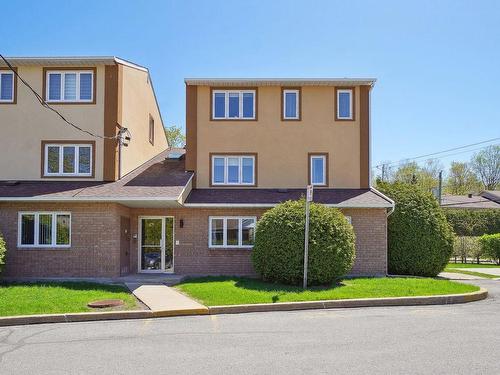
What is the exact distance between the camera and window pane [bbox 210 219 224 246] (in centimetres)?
1859

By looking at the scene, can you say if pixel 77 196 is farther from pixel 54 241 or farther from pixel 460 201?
pixel 460 201

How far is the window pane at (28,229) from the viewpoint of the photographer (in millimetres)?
17328

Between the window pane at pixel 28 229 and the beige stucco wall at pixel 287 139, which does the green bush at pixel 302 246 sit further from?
the window pane at pixel 28 229

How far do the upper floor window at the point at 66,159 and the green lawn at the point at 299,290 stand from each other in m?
6.07

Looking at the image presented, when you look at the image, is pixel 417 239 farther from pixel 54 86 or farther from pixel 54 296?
pixel 54 86

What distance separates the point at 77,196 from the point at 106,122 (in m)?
3.35

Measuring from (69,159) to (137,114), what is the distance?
3731 mm

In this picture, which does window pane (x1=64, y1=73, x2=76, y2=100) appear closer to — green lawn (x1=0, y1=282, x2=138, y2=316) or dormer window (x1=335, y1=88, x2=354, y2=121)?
green lawn (x1=0, y1=282, x2=138, y2=316)

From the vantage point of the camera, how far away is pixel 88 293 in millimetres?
13609

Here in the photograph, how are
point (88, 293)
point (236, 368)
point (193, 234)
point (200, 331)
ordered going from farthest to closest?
point (193, 234)
point (88, 293)
point (200, 331)
point (236, 368)

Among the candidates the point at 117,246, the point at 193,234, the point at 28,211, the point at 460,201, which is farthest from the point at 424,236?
the point at 460,201

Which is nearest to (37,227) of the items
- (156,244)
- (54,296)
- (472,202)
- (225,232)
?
(156,244)

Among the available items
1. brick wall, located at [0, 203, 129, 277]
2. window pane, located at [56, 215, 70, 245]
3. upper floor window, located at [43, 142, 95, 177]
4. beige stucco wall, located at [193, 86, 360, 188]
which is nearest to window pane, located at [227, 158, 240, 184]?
beige stucco wall, located at [193, 86, 360, 188]

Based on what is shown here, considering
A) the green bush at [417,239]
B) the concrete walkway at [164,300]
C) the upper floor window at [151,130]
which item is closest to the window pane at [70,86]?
the upper floor window at [151,130]
